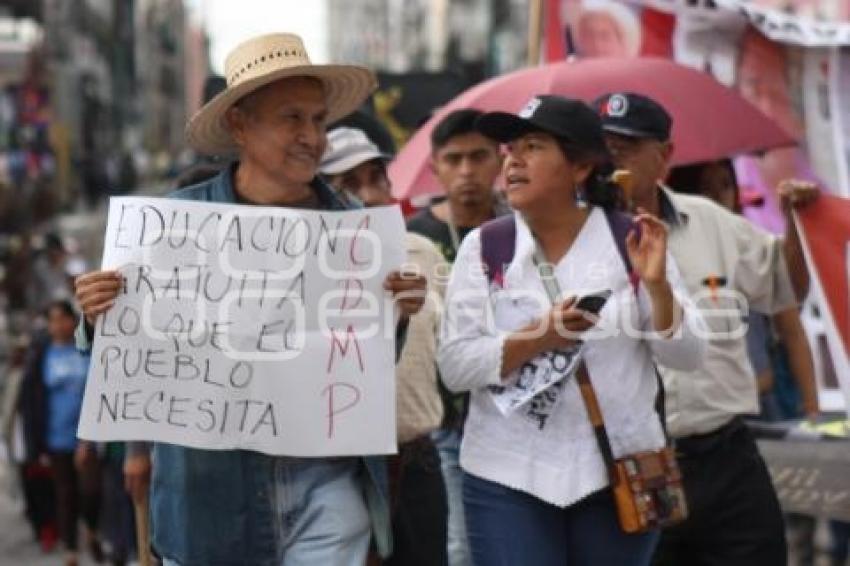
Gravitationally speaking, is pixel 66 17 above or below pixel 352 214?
above

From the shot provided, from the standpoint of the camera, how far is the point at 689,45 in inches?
338

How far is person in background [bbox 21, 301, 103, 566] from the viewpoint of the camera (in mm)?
11219

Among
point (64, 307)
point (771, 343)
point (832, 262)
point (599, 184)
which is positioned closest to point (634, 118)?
point (832, 262)

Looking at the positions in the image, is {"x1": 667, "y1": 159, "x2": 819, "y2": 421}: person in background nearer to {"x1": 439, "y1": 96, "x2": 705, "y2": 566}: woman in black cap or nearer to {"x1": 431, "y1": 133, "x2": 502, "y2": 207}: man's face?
{"x1": 431, "y1": 133, "x2": 502, "y2": 207}: man's face

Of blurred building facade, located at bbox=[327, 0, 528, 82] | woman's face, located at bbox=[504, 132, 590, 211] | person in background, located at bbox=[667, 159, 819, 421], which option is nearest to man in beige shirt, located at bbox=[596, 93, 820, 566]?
person in background, located at bbox=[667, 159, 819, 421]

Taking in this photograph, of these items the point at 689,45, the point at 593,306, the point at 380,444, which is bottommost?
the point at 380,444

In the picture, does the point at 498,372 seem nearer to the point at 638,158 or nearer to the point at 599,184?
the point at 599,184

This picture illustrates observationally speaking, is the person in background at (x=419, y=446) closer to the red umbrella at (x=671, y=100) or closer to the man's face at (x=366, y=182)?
the man's face at (x=366, y=182)

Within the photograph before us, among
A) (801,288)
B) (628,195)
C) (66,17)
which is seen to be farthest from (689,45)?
(66,17)

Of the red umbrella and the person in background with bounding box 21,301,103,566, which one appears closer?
the red umbrella

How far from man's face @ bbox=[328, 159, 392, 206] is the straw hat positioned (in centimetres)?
121

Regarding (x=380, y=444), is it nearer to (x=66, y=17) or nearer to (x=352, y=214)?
(x=352, y=214)

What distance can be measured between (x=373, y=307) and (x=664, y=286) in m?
0.65

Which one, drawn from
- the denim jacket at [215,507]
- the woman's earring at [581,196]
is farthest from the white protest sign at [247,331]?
the woman's earring at [581,196]
